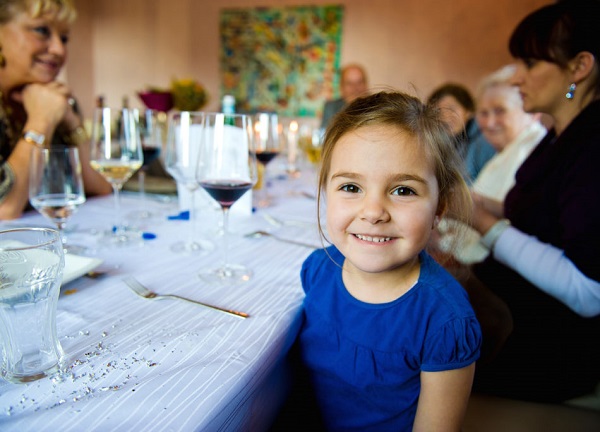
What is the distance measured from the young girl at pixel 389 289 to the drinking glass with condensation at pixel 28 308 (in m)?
0.44

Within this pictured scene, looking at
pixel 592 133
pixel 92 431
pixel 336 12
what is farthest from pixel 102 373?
pixel 336 12

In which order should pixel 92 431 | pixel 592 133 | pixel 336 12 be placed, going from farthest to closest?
pixel 336 12 < pixel 592 133 < pixel 92 431

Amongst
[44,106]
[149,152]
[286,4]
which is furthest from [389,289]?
[286,4]

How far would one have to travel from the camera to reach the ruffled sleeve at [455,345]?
68 centimetres

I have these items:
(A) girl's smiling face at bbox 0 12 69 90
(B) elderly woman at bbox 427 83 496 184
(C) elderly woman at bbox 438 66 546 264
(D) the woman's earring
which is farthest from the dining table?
(B) elderly woman at bbox 427 83 496 184

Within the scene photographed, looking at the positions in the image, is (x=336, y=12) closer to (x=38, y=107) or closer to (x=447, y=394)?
(x=38, y=107)

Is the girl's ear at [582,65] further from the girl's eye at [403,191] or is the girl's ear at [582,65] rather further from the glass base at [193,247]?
the glass base at [193,247]

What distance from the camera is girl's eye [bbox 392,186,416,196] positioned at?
73 cm

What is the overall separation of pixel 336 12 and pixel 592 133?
472cm

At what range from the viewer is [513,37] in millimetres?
1385

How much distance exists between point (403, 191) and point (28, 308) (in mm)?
589

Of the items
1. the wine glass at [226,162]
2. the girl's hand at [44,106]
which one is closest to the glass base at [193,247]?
the wine glass at [226,162]

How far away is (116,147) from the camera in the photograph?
1134 mm

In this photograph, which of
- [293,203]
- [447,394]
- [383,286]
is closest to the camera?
[447,394]
